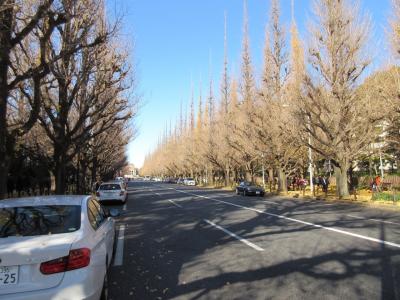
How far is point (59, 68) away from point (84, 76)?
99 cm

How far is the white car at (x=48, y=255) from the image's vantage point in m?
4.68

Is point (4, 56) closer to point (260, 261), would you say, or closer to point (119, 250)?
point (119, 250)

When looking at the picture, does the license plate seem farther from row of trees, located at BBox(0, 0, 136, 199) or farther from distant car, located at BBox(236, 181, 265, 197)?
distant car, located at BBox(236, 181, 265, 197)

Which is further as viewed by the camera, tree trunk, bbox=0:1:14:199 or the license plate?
tree trunk, bbox=0:1:14:199

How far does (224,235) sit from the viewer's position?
12.5m

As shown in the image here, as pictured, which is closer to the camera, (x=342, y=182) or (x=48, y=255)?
(x=48, y=255)

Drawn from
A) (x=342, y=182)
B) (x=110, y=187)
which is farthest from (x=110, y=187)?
(x=342, y=182)

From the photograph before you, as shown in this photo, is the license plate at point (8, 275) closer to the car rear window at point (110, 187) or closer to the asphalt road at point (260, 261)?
the asphalt road at point (260, 261)

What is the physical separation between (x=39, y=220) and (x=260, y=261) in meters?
4.50

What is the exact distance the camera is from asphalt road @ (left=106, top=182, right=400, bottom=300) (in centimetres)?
661

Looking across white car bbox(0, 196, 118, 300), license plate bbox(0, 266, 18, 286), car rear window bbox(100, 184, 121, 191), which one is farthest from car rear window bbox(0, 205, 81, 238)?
car rear window bbox(100, 184, 121, 191)

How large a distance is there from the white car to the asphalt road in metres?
1.43

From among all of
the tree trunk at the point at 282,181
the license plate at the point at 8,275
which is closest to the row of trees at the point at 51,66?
the license plate at the point at 8,275

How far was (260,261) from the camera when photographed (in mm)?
8672
